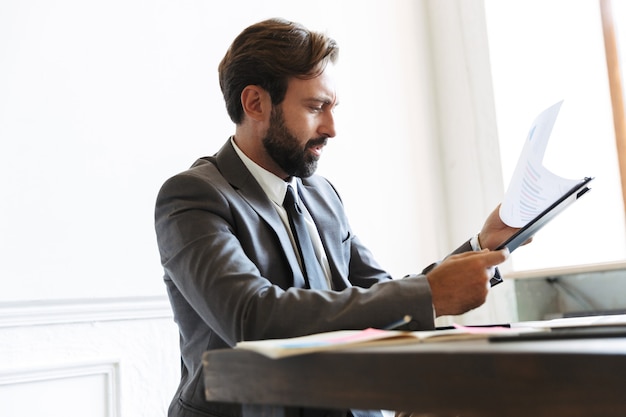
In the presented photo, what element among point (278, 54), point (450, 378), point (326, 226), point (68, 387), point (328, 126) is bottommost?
point (68, 387)

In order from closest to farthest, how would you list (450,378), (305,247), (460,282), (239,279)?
(450,378) → (460,282) → (239,279) → (305,247)

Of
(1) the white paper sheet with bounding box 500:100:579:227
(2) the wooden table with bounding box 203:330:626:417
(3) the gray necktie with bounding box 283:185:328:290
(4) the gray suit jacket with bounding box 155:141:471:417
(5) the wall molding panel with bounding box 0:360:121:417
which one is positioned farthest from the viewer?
(5) the wall molding panel with bounding box 0:360:121:417

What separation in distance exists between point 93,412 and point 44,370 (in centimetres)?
19

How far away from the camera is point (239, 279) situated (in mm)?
1201

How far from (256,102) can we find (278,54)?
125mm

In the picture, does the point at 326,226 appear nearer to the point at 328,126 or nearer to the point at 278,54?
the point at 328,126

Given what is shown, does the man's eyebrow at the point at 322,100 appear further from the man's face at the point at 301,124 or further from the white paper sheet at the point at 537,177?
the white paper sheet at the point at 537,177

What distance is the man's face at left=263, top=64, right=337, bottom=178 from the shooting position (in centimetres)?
170

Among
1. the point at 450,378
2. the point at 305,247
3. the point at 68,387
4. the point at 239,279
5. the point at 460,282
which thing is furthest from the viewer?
the point at 68,387

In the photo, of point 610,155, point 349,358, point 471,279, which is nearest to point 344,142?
point 610,155

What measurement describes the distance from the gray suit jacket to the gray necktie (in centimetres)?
4

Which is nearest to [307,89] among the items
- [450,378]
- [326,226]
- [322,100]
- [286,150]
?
[322,100]

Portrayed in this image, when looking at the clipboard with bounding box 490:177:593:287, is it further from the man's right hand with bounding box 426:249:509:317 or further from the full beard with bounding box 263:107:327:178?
the full beard with bounding box 263:107:327:178

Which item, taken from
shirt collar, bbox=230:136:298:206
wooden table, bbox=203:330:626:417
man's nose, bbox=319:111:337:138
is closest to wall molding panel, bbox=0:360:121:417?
shirt collar, bbox=230:136:298:206
